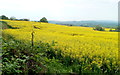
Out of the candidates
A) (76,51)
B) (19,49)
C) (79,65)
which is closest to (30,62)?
(19,49)

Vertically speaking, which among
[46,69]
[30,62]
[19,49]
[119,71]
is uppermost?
[19,49]

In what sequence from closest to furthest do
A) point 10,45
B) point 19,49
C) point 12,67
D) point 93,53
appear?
point 12,67
point 10,45
point 19,49
point 93,53

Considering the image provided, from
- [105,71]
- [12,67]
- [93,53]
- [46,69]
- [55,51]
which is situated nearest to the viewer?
[12,67]

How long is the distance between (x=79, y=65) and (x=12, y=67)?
183cm

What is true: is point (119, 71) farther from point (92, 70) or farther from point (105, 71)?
point (92, 70)

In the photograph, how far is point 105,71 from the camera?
3016 mm

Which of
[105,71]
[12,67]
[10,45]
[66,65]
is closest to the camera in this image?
[12,67]

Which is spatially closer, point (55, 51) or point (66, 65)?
point (66, 65)

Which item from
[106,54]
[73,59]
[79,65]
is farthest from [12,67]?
[106,54]

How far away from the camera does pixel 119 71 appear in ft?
10.2

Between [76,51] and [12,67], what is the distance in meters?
2.34

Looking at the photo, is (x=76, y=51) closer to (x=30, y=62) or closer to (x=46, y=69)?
(x=46, y=69)

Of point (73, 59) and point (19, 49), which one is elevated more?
point (19, 49)

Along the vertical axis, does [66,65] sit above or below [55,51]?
below
